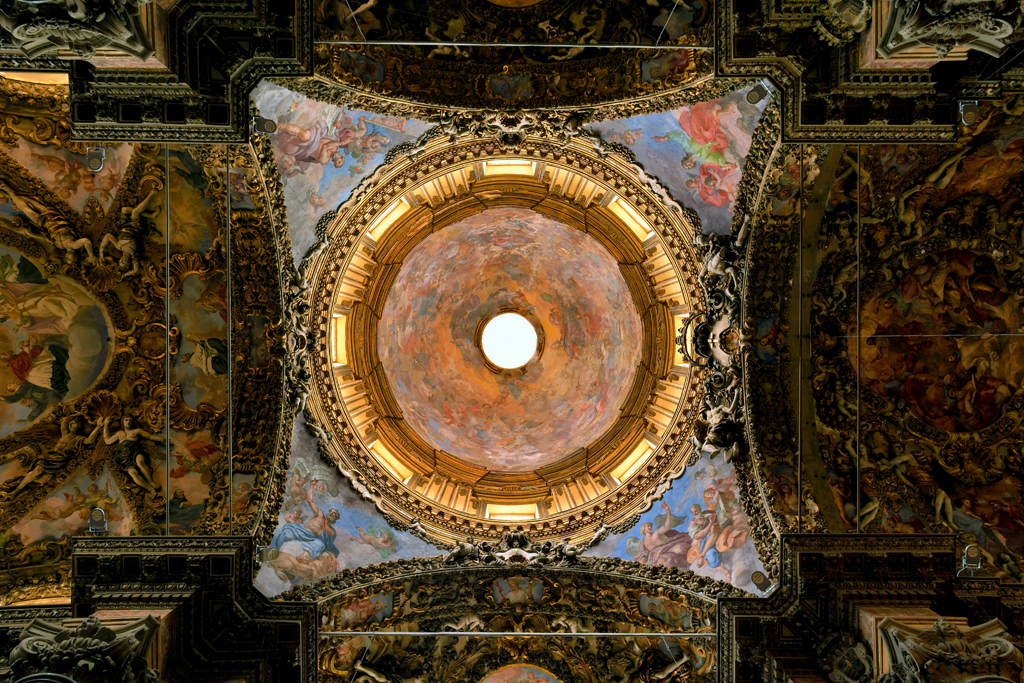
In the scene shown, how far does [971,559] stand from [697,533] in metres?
4.25

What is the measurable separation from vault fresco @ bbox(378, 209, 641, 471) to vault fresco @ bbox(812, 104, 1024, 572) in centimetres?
466

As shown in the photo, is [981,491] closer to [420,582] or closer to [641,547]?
[641,547]

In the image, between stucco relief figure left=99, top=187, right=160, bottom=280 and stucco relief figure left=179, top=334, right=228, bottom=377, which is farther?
stucco relief figure left=179, top=334, right=228, bottom=377

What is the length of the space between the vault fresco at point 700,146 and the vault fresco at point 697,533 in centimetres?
454

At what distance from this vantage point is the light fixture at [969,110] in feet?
33.7

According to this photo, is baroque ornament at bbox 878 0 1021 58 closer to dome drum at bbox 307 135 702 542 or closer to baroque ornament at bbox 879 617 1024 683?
dome drum at bbox 307 135 702 542

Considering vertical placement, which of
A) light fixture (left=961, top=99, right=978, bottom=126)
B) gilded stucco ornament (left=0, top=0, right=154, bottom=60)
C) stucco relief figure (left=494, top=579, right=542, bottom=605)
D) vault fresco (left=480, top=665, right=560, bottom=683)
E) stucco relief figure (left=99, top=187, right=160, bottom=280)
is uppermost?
gilded stucco ornament (left=0, top=0, right=154, bottom=60)

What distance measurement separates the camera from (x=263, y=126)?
36.5 ft

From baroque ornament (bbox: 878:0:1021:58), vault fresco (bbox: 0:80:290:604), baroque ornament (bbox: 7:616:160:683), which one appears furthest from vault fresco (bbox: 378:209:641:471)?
baroque ornament (bbox: 7:616:160:683)

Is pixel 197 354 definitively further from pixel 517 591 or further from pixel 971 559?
pixel 971 559

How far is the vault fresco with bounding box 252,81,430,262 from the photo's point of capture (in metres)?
11.2

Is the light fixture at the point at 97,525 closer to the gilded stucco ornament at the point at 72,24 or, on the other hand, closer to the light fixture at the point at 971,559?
the gilded stucco ornament at the point at 72,24

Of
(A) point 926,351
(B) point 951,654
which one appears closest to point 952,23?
(A) point 926,351

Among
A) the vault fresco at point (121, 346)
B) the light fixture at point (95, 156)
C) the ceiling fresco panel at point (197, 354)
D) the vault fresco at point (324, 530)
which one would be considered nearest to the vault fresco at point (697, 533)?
the vault fresco at point (324, 530)
